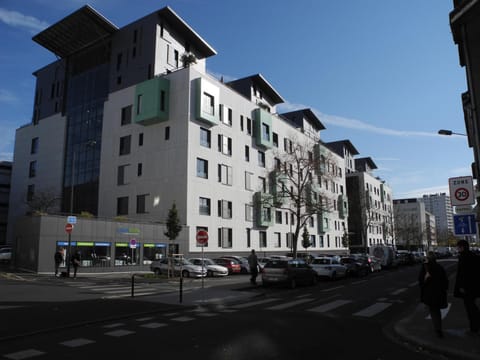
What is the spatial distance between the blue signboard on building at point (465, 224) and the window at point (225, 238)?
30.9 metres

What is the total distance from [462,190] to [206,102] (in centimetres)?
3170

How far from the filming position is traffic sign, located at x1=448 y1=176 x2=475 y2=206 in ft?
35.4

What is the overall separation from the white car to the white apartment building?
14489 mm

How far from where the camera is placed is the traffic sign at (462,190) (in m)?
10.8

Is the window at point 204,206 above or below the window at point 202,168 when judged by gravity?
below

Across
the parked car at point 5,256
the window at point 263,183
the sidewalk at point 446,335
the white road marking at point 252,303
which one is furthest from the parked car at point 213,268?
the window at point 263,183

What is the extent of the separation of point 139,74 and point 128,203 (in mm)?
14323

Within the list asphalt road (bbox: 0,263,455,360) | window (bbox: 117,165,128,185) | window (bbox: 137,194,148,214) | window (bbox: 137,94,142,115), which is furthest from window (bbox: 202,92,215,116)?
asphalt road (bbox: 0,263,455,360)

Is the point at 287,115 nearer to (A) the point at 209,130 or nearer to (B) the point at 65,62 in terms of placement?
(A) the point at 209,130

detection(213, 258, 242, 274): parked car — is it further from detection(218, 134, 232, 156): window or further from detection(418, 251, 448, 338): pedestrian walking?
detection(418, 251, 448, 338): pedestrian walking

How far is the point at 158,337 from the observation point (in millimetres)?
8461

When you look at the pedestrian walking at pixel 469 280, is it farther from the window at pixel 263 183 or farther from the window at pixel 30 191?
the window at pixel 30 191

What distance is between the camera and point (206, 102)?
4006 centimetres

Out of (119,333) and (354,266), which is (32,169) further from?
(119,333)
